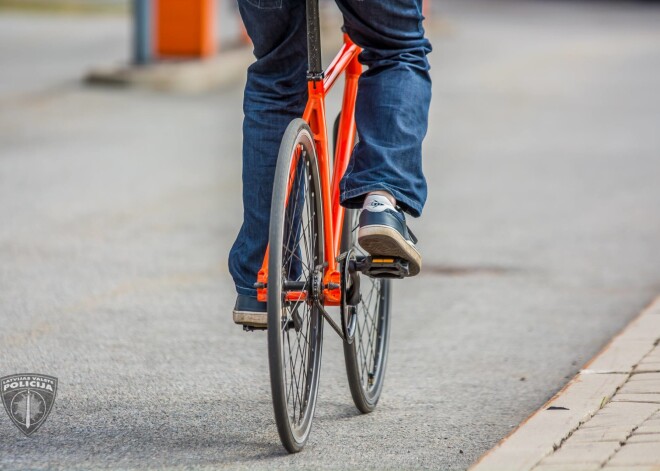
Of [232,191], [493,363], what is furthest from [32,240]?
[493,363]

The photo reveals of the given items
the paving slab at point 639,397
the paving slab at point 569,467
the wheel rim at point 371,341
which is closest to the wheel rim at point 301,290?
the wheel rim at point 371,341

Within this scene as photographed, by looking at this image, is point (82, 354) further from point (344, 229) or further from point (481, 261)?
point (481, 261)

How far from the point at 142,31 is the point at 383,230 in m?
9.34

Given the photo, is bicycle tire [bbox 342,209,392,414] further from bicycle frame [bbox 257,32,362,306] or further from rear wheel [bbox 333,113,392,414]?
bicycle frame [bbox 257,32,362,306]

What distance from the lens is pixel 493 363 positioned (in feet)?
15.5

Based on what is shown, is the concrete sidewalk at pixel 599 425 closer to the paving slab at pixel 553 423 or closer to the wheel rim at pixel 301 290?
the paving slab at pixel 553 423

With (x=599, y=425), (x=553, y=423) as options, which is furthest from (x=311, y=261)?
(x=599, y=425)

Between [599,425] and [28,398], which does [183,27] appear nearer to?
[28,398]

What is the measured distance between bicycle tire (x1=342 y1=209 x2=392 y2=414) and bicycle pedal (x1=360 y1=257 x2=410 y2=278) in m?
0.20

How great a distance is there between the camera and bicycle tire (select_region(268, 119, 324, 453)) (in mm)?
3242

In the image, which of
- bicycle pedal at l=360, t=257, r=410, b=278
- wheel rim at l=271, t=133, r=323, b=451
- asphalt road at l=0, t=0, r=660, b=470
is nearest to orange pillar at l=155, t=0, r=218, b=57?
asphalt road at l=0, t=0, r=660, b=470

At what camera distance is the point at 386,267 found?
11.7ft

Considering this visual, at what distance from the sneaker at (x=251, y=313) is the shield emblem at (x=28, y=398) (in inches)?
26.4

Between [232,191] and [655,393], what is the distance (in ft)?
14.7
